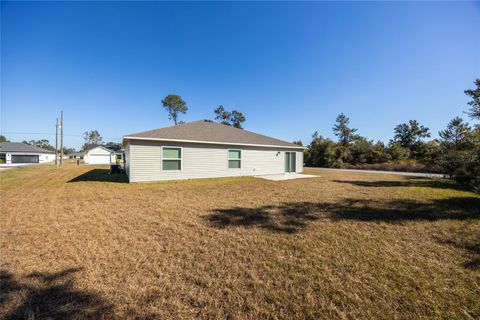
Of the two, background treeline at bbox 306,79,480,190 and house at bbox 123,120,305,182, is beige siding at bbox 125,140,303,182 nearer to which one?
house at bbox 123,120,305,182

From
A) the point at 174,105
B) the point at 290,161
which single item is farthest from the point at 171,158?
the point at 174,105

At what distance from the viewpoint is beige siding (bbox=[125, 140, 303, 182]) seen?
9.72m

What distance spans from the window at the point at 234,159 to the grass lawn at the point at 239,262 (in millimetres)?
7464

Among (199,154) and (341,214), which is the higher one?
(199,154)

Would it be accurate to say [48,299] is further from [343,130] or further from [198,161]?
[343,130]

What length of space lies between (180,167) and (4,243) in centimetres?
763

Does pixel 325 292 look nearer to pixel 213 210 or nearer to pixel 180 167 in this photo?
pixel 213 210

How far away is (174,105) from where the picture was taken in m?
39.4

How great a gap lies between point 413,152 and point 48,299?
1588 inches

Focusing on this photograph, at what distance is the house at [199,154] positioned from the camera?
9820 mm

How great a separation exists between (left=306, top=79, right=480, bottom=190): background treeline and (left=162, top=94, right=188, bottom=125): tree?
89.1 ft

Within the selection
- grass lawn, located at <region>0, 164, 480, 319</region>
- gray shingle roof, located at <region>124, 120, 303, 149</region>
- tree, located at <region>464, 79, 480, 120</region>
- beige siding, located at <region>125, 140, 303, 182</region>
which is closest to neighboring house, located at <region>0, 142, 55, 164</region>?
beige siding, located at <region>125, 140, 303, 182</region>

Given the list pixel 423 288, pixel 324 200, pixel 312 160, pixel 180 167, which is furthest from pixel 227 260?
pixel 312 160

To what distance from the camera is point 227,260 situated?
2.84m
